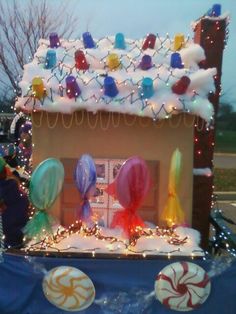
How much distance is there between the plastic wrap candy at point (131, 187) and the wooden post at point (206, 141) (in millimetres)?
1935

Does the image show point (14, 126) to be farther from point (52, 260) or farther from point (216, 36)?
point (52, 260)

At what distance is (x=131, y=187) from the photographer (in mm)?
5500

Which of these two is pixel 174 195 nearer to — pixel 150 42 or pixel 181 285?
pixel 181 285

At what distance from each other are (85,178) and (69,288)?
129cm

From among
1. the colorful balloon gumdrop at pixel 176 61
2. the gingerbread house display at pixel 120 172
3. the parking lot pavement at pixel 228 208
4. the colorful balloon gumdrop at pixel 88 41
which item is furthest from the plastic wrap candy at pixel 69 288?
the parking lot pavement at pixel 228 208

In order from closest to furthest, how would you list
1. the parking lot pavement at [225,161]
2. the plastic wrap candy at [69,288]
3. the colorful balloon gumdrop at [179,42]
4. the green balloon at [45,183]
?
the plastic wrap candy at [69,288] < the green balloon at [45,183] < the colorful balloon gumdrop at [179,42] < the parking lot pavement at [225,161]

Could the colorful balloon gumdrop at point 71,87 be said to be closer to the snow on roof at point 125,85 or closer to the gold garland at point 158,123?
the snow on roof at point 125,85

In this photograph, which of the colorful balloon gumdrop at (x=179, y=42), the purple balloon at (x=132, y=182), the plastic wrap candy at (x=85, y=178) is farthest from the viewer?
the colorful balloon gumdrop at (x=179, y=42)

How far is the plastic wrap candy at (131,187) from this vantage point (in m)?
5.46

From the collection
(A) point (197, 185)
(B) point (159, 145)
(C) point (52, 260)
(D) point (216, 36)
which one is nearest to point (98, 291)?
(C) point (52, 260)

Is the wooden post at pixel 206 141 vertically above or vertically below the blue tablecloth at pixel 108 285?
above

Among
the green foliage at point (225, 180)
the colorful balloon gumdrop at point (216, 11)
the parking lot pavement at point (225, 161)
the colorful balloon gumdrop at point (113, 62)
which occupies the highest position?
the colorful balloon gumdrop at point (216, 11)

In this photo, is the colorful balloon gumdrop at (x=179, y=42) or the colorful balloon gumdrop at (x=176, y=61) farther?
the colorful balloon gumdrop at (x=179, y=42)

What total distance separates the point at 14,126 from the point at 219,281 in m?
10.3
